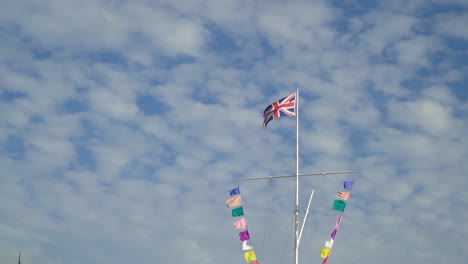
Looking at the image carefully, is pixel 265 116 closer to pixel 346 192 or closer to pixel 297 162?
pixel 297 162

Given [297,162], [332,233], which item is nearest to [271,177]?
[297,162]

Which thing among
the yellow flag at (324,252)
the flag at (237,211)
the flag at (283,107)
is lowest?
the yellow flag at (324,252)

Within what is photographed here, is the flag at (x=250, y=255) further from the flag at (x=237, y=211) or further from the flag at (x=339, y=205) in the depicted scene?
the flag at (x=339, y=205)

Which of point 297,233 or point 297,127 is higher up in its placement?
point 297,127

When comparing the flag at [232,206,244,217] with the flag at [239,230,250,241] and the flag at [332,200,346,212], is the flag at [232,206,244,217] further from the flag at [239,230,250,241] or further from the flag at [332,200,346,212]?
the flag at [332,200,346,212]

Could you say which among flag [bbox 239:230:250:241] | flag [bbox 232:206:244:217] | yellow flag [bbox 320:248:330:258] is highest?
flag [bbox 232:206:244:217]

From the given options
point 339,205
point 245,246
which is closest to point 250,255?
point 245,246

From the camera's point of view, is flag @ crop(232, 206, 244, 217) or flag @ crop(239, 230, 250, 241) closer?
flag @ crop(239, 230, 250, 241)

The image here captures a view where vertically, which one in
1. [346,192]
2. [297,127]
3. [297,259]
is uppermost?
[297,127]

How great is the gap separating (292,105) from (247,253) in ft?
34.6

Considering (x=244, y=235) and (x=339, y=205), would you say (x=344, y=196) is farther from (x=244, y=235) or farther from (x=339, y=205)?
(x=244, y=235)

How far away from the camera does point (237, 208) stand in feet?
199

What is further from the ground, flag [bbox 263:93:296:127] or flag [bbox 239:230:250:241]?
flag [bbox 263:93:296:127]

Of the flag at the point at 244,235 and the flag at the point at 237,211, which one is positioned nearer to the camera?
the flag at the point at 244,235
